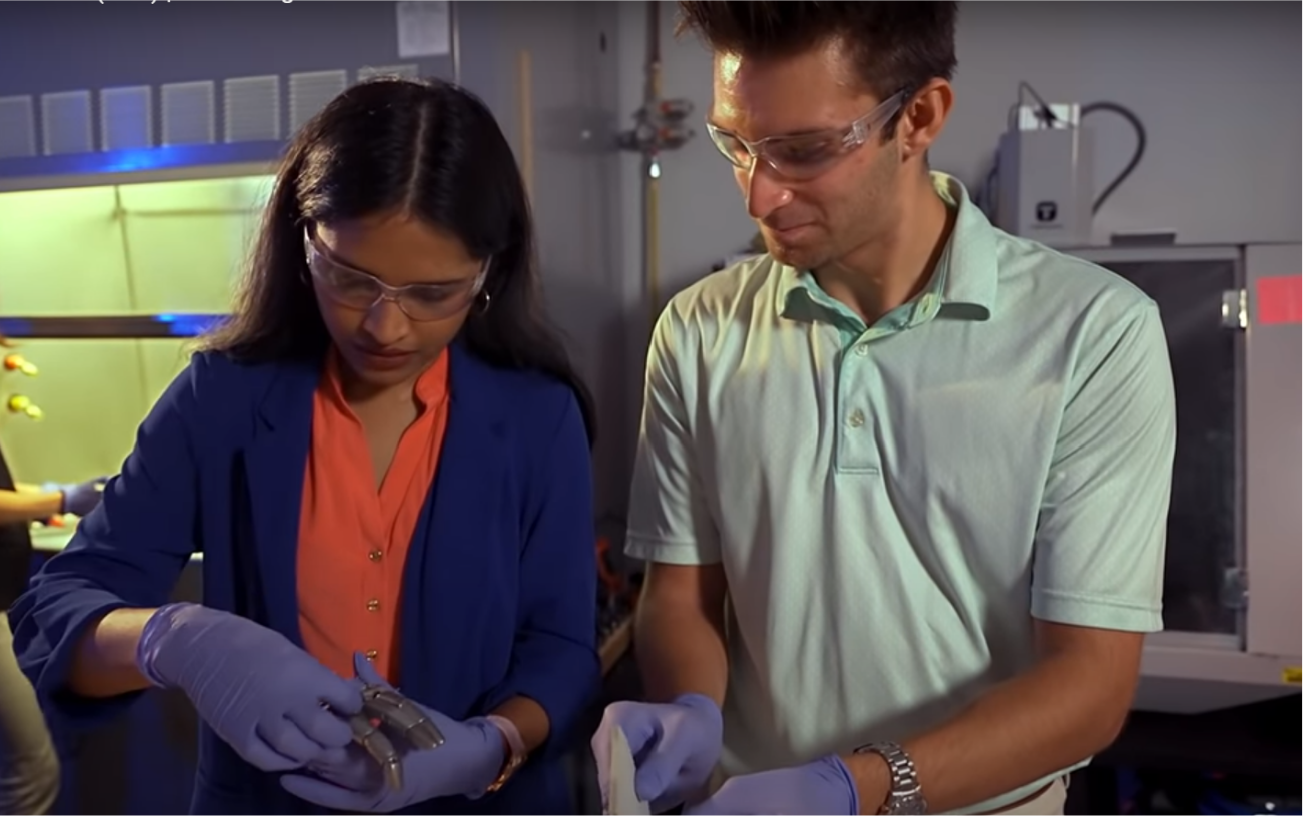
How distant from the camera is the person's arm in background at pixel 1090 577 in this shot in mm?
934

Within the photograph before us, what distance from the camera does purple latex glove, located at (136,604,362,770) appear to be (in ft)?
2.97

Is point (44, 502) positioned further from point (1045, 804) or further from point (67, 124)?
point (1045, 804)

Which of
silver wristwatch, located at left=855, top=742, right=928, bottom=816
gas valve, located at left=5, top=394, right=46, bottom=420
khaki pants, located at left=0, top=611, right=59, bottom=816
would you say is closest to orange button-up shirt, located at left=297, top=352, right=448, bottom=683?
silver wristwatch, located at left=855, top=742, right=928, bottom=816

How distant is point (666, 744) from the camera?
92 cm

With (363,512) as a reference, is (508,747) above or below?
below

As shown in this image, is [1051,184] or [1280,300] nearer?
[1280,300]

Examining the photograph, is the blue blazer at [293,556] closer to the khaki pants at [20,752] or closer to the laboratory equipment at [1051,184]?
the khaki pants at [20,752]

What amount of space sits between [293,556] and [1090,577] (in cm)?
73

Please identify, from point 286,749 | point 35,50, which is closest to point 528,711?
point 286,749

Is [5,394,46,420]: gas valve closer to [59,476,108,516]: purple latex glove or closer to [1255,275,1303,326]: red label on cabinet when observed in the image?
[59,476,108,516]: purple latex glove

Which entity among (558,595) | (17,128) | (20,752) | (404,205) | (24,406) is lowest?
(20,752)

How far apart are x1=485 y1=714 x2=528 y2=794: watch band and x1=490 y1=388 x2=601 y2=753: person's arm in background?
0.04 m

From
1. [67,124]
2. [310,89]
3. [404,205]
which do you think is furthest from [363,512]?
[67,124]

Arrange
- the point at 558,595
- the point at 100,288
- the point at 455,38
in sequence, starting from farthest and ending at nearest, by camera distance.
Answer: the point at 100,288, the point at 455,38, the point at 558,595
